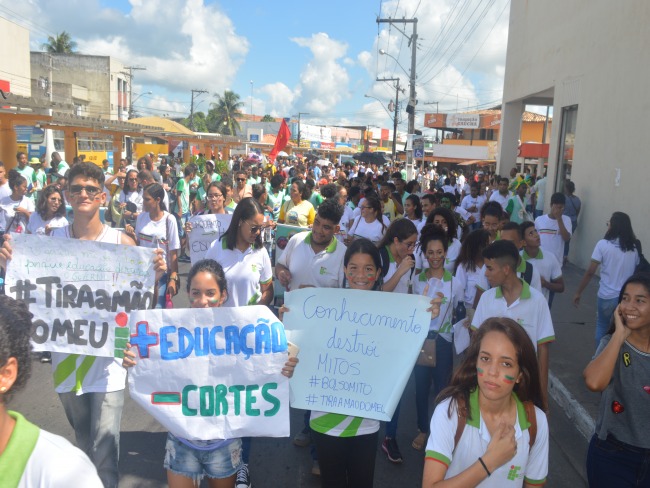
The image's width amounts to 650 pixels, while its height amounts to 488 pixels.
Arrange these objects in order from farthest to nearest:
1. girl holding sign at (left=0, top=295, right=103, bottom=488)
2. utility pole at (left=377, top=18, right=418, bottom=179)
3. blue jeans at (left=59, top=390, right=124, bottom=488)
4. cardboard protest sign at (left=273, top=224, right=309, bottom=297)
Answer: utility pole at (left=377, top=18, right=418, bottom=179), cardboard protest sign at (left=273, top=224, right=309, bottom=297), blue jeans at (left=59, top=390, right=124, bottom=488), girl holding sign at (left=0, top=295, right=103, bottom=488)

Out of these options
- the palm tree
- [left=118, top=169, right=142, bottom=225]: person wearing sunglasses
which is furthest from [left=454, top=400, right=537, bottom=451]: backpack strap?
the palm tree

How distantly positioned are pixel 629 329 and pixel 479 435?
3.98 ft

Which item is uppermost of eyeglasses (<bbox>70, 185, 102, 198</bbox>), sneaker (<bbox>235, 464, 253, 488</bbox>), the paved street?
eyeglasses (<bbox>70, 185, 102, 198</bbox>)

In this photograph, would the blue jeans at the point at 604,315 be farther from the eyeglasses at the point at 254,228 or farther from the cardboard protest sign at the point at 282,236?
the eyeglasses at the point at 254,228

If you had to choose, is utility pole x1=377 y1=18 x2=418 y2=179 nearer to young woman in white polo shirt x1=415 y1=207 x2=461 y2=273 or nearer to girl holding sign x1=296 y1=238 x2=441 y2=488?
young woman in white polo shirt x1=415 y1=207 x2=461 y2=273

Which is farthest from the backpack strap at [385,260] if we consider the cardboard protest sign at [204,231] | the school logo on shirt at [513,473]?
the school logo on shirt at [513,473]

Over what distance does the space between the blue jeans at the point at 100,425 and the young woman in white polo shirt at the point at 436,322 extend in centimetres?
225

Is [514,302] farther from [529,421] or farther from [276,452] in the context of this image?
[276,452]

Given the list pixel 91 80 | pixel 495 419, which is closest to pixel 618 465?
pixel 495 419

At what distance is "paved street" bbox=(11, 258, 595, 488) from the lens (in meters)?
4.19

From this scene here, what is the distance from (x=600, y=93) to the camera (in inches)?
474

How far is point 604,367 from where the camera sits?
2941mm

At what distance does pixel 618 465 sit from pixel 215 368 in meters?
2.13

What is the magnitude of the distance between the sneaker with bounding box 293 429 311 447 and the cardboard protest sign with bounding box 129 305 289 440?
172 centimetres
